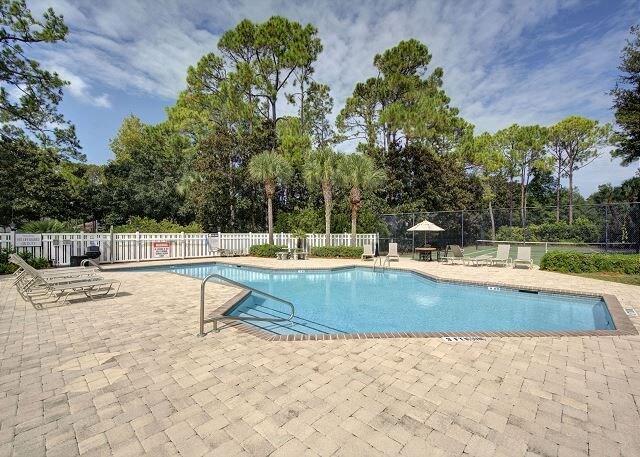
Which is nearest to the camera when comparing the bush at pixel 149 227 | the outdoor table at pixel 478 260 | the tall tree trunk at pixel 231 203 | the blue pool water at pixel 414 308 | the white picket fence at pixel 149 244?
the blue pool water at pixel 414 308

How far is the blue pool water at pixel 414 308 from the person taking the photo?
19.1 feet

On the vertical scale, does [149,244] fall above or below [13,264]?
above

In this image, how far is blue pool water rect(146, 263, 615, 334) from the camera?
582 centimetres

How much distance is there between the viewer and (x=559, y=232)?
18.9m

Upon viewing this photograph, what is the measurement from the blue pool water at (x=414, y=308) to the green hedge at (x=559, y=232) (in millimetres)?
12680

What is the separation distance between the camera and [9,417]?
2.36 m

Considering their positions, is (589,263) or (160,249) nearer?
(589,263)

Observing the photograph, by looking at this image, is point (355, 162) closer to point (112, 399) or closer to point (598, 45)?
point (598, 45)

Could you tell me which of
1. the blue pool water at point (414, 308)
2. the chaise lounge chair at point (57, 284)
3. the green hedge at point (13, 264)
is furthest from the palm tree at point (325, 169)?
the green hedge at point (13, 264)

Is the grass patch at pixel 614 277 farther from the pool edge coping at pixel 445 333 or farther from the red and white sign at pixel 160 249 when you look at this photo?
the red and white sign at pixel 160 249

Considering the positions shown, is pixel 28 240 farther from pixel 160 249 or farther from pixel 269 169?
pixel 269 169

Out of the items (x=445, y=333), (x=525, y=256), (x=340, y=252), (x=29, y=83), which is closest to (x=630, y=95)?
(x=525, y=256)

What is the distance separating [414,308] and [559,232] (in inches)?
685

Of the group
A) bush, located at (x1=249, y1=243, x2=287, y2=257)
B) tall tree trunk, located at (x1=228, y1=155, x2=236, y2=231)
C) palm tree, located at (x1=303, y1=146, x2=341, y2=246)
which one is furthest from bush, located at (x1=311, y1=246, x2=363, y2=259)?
tall tree trunk, located at (x1=228, y1=155, x2=236, y2=231)
